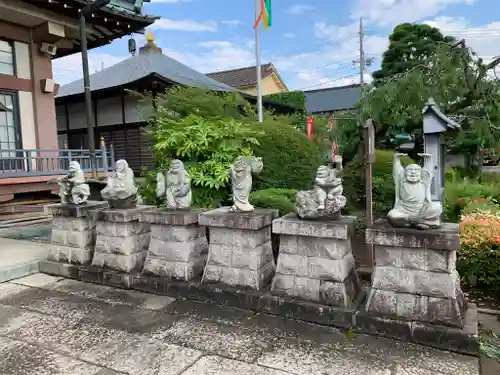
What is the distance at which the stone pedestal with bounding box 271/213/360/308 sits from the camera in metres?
3.31

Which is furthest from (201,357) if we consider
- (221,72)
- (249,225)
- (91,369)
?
(221,72)

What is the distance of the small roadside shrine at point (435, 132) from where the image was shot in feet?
15.8

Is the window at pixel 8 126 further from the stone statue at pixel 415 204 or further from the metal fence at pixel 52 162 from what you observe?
the stone statue at pixel 415 204

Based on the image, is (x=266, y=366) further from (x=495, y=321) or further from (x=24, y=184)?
(x=24, y=184)

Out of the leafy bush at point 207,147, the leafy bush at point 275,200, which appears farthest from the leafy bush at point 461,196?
the leafy bush at point 207,147

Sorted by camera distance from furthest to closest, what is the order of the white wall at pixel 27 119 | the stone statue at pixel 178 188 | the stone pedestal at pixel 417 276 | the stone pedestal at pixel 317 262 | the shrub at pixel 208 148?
1. the white wall at pixel 27 119
2. the shrub at pixel 208 148
3. the stone statue at pixel 178 188
4. the stone pedestal at pixel 317 262
5. the stone pedestal at pixel 417 276

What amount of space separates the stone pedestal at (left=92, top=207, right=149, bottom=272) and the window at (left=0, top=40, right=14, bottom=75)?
26.0 feet

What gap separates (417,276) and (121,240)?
10.7 feet

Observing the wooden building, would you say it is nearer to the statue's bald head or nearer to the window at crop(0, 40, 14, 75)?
the window at crop(0, 40, 14, 75)

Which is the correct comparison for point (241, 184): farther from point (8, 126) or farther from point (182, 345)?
point (8, 126)

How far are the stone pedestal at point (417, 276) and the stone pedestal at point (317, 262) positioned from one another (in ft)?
0.88

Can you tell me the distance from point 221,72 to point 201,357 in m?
27.8

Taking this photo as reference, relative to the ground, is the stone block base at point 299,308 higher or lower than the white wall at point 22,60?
lower

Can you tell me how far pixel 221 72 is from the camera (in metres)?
28.6
